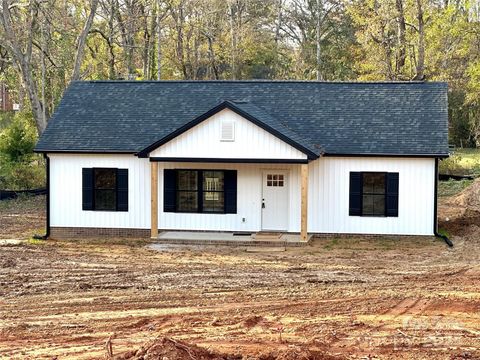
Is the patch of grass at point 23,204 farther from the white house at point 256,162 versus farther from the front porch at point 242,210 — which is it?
the front porch at point 242,210

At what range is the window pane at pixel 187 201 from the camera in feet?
73.8

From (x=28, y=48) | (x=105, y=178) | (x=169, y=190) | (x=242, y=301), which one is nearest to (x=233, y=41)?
(x=28, y=48)

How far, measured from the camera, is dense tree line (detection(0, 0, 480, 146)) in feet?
123

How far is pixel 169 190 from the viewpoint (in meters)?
22.5

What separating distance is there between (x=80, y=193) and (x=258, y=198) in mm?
5269

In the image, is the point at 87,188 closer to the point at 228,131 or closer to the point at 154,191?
the point at 154,191

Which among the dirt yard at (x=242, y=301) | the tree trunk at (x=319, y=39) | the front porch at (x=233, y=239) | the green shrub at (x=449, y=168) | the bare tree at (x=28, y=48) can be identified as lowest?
the dirt yard at (x=242, y=301)

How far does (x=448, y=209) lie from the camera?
90.5ft

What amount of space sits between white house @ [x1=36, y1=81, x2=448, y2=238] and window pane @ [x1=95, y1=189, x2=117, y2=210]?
0.03 meters

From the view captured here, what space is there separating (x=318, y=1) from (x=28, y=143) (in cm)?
2744

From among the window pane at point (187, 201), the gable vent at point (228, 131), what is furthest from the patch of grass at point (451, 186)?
the gable vent at point (228, 131)

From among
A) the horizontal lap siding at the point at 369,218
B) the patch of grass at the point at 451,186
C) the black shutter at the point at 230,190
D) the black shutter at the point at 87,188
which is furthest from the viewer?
the patch of grass at the point at 451,186

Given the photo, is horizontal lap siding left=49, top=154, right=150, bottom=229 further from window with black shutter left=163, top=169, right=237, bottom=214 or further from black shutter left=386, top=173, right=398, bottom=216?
black shutter left=386, top=173, right=398, bottom=216

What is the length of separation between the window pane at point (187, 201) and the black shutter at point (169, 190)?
7.3 inches
